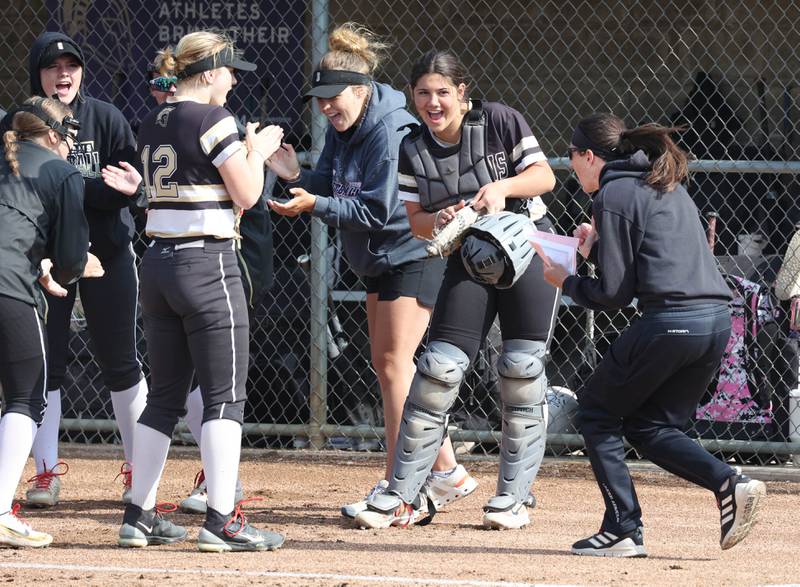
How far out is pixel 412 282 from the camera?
5355mm

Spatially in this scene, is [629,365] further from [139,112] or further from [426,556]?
[139,112]

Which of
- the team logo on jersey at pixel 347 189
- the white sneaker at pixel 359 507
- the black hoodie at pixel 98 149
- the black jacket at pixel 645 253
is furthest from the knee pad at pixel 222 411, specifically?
the black hoodie at pixel 98 149

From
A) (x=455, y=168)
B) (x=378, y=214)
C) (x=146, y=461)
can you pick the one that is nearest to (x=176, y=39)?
(x=378, y=214)

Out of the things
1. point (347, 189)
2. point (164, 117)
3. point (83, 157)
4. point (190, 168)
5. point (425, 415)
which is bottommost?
point (425, 415)

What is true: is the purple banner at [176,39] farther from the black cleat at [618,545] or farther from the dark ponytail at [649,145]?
the black cleat at [618,545]

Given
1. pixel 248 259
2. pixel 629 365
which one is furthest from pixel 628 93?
pixel 629 365

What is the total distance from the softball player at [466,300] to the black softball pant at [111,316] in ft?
4.21

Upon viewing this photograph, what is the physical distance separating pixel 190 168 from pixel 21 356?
0.96m

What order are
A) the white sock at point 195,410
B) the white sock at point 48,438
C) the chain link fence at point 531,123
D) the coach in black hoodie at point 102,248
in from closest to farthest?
the coach in black hoodie at point 102,248 → the white sock at point 195,410 → the white sock at point 48,438 → the chain link fence at point 531,123

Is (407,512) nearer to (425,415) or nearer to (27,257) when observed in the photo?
(425,415)

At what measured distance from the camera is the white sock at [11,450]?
188 inches

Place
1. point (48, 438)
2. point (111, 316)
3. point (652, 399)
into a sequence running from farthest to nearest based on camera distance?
point (48, 438) < point (111, 316) < point (652, 399)

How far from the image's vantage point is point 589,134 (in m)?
4.79

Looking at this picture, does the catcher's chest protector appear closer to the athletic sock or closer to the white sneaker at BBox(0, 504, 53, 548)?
the athletic sock
